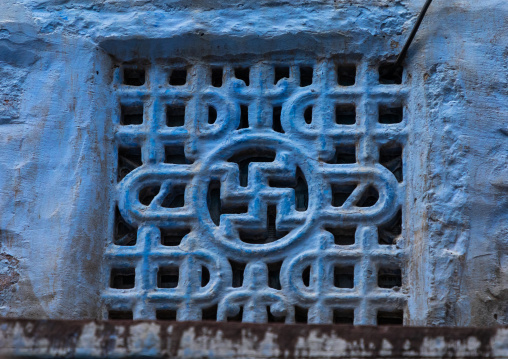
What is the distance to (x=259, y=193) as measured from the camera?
3193 mm

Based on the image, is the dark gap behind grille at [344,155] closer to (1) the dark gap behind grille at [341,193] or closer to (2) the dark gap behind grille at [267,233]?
(1) the dark gap behind grille at [341,193]

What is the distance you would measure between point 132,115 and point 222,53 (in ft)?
1.15

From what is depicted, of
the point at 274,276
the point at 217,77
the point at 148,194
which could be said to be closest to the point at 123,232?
the point at 148,194

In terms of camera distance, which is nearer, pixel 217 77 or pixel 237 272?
pixel 237 272

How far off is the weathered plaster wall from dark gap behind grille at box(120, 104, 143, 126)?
7cm

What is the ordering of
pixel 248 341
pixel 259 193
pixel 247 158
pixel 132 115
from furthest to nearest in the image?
pixel 132 115, pixel 247 158, pixel 259 193, pixel 248 341

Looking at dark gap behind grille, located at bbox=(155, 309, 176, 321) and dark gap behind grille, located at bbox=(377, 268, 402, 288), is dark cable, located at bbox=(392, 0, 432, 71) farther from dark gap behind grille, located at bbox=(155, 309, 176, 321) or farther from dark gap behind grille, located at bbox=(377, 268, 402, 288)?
dark gap behind grille, located at bbox=(155, 309, 176, 321)

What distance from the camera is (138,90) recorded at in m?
3.38

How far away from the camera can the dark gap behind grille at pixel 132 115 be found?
3.38 metres

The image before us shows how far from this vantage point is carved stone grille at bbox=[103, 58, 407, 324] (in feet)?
10.1

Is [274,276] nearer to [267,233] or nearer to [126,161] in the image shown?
[267,233]

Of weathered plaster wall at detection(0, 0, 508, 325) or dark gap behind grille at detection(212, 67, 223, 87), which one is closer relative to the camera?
weathered plaster wall at detection(0, 0, 508, 325)

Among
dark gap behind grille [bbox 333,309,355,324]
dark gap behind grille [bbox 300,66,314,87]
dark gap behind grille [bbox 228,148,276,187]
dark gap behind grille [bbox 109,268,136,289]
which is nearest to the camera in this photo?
dark gap behind grille [bbox 333,309,355,324]

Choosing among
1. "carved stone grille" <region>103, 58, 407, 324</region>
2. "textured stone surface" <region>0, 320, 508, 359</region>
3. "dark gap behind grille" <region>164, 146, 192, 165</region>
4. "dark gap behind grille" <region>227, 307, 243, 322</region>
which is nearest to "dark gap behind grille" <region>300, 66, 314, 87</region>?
"carved stone grille" <region>103, 58, 407, 324</region>
